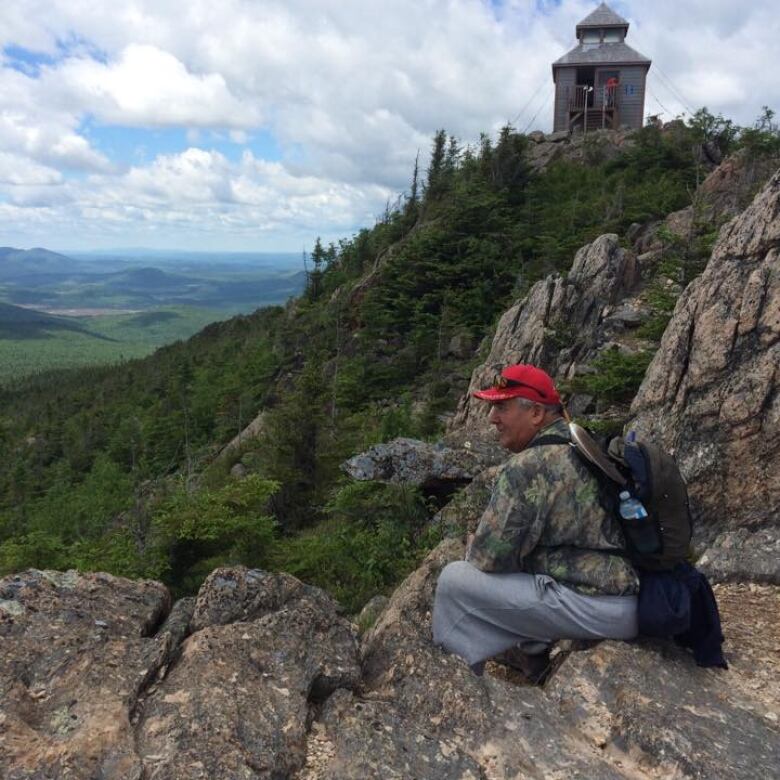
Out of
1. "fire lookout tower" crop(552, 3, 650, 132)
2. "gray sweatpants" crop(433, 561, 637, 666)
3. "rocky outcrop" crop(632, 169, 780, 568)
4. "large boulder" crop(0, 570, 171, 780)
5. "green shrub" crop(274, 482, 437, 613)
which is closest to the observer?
"large boulder" crop(0, 570, 171, 780)

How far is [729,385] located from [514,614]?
4.74 metres

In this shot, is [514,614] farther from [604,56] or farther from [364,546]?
[604,56]

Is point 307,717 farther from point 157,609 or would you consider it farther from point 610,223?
point 610,223

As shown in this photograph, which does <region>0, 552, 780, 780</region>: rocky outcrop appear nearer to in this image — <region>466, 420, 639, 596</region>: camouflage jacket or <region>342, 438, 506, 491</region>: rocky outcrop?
<region>466, 420, 639, 596</region>: camouflage jacket

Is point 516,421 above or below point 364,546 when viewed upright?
above

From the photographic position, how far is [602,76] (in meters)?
41.1

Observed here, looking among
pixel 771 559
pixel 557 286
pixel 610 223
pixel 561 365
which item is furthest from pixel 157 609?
pixel 610 223

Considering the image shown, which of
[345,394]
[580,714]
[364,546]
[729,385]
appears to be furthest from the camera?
[345,394]

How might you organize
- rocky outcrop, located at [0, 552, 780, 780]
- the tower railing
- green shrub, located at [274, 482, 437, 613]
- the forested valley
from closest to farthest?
rocky outcrop, located at [0, 552, 780, 780]
green shrub, located at [274, 482, 437, 613]
the forested valley
the tower railing

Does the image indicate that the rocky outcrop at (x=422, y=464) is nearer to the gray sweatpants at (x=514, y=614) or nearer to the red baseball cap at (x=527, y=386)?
the gray sweatpants at (x=514, y=614)

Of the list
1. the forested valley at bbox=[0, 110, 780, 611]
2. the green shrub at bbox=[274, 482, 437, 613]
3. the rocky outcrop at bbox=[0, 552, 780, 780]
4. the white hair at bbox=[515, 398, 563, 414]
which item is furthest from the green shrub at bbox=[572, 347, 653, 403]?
the white hair at bbox=[515, 398, 563, 414]

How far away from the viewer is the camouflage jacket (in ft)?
12.7

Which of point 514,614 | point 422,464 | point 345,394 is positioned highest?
point 514,614

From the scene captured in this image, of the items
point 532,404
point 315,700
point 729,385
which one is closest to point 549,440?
point 532,404
